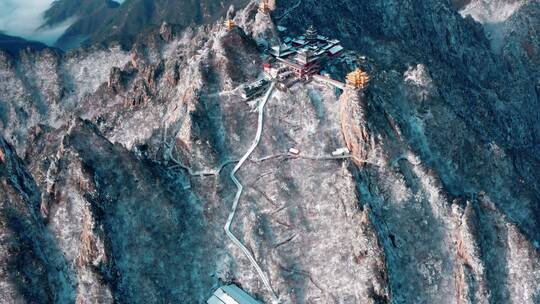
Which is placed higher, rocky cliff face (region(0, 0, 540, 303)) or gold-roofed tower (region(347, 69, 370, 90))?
gold-roofed tower (region(347, 69, 370, 90))

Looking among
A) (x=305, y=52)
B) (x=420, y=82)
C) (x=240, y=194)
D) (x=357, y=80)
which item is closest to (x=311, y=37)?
(x=305, y=52)

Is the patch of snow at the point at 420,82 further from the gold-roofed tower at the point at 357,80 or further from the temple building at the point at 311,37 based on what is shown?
the temple building at the point at 311,37

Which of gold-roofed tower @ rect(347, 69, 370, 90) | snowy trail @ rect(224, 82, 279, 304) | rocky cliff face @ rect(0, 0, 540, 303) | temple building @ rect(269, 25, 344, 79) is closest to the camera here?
rocky cliff face @ rect(0, 0, 540, 303)

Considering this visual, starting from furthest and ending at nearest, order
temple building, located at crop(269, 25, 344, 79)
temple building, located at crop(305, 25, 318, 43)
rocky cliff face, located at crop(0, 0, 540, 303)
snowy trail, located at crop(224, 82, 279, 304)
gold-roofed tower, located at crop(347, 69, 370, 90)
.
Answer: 1. temple building, located at crop(305, 25, 318, 43)
2. temple building, located at crop(269, 25, 344, 79)
3. gold-roofed tower, located at crop(347, 69, 370, 90)
4. snowy trail, located at crop(224, 82, 279, 304)
5. rocky cliff face, located at crop(0, 0, 540, 303)

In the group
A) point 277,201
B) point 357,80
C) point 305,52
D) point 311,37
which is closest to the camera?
point 277,201

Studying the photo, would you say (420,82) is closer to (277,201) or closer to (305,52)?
(305,52)

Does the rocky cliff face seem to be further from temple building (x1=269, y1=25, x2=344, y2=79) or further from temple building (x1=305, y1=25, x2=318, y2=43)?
temple building (x1=305, y1=25, x2=318, y2=43)

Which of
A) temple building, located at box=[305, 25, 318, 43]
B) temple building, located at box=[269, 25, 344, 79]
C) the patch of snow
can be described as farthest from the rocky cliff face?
Answer: temple building, located at box=[305, 25, 318, 43]

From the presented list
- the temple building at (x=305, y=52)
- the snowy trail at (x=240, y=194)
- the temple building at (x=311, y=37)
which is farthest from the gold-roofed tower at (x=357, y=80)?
the temple building at (x=311, y=37)
